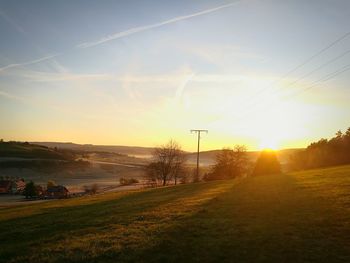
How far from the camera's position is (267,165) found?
199ft

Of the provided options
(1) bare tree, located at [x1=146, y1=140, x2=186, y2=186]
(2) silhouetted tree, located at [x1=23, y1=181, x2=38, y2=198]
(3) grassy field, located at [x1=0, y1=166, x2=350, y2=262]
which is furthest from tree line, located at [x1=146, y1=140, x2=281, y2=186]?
(3) grassy field, located at [x1=0, y1=166, x2=350, y2=262]

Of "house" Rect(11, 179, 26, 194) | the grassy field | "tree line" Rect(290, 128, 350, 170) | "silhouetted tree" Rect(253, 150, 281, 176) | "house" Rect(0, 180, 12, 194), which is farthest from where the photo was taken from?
"house" Rect(11, 179, 26, 194)

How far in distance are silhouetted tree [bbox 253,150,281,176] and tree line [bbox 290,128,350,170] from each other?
13.5 metres

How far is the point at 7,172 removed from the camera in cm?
15200

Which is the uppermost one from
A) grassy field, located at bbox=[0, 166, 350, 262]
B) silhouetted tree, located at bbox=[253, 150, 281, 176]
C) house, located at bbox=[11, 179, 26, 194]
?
silhouetted tree, located at bbox=[253, 150, 281, 176]

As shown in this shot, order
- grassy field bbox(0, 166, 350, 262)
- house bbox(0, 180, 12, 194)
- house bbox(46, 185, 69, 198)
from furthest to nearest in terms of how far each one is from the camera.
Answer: house bbox(0, 180, 12, 194), house bbox(46, 185, 69, 198), grassy field bbox(0, 166, 350, 262)

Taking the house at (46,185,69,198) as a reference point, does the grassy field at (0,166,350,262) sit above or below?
above

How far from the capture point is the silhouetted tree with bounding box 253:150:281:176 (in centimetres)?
6033

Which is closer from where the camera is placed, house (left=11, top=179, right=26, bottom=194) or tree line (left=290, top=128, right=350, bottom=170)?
tree line (left=290, top=128, right=350, bottom=170)

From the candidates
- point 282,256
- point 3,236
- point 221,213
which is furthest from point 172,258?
point 3,236

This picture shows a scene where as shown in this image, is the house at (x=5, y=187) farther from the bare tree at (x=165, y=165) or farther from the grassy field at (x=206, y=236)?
the grassy field at (x=206, y=236)

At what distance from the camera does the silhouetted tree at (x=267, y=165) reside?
6033 centimetres

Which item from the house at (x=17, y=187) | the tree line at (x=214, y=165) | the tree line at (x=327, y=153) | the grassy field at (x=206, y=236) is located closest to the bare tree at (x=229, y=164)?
the tree line at (x=214, y=165)

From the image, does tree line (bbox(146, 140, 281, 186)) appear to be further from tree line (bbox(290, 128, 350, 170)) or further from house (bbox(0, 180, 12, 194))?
house (bbox(0, 180, 12, 194))
